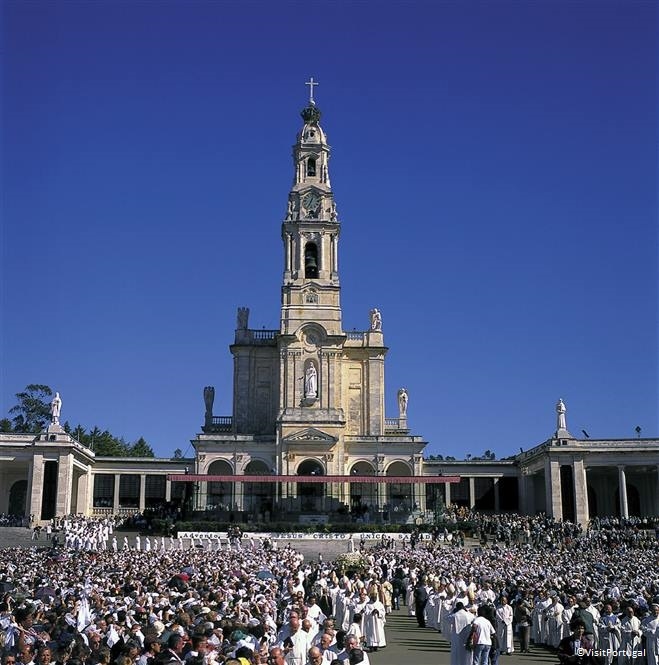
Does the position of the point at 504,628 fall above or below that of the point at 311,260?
below

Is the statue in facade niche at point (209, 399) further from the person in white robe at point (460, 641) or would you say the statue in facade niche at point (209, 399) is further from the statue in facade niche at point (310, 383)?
the person in white robe at point (460, 641)

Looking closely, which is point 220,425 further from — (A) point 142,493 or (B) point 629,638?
(B) point 629,638

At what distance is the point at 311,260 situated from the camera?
76.9m

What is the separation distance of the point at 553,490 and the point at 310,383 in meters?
20.0

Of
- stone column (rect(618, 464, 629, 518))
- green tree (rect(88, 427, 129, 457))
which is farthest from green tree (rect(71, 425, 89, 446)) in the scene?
stone column (rect(618, 464, 629, 518))

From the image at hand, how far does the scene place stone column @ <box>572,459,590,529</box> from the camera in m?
67.1

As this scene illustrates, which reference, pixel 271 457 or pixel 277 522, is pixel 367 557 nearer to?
pixel 277 522

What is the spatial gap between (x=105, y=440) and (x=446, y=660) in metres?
86.3

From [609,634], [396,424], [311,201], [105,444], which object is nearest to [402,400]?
[396,424]

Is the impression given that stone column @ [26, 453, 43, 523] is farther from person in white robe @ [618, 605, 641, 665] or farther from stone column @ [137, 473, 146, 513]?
person in white robe @ [618, 605, 641, 665]

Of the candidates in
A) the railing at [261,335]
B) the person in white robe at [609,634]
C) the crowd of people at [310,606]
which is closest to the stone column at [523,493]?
the railing at [261,335]

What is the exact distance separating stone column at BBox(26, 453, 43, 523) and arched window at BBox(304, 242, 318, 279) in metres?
25.5

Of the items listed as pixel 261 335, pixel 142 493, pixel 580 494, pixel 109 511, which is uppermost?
pixel 261 335

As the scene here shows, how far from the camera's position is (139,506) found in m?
79.0
